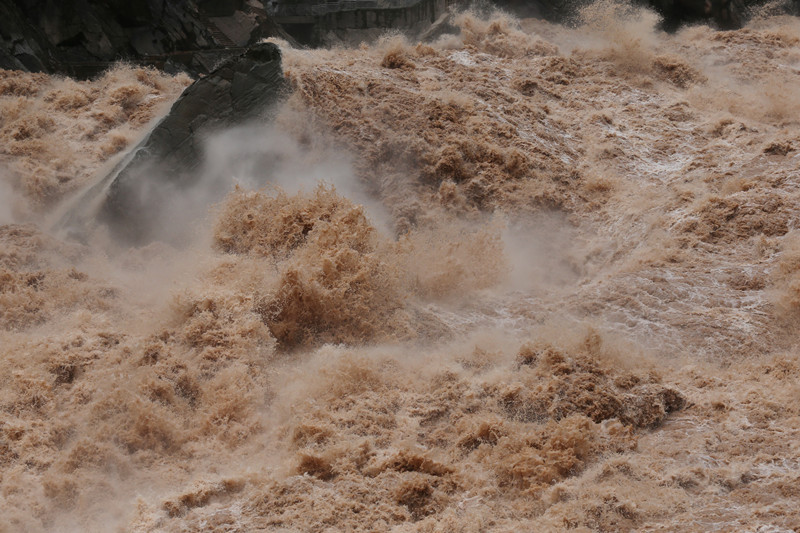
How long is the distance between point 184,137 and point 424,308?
10.6 feet

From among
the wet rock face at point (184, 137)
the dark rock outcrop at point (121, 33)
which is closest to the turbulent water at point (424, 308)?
the wet rock face at point (184, 137)

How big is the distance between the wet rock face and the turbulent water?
0.23 metres

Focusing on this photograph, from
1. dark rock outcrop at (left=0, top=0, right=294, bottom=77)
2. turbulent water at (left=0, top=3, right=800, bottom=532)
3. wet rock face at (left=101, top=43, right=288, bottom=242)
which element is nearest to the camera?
turbulent water at (left=0, top=3, right=800, bottom=532)

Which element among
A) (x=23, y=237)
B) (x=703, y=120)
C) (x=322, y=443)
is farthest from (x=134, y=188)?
(x=703, y=120)

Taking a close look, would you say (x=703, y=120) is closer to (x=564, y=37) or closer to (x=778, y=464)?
(x=564, y=37)

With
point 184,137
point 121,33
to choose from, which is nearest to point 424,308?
point 184,137

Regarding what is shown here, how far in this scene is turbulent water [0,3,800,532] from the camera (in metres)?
4.22

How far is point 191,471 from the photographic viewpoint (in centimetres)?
459

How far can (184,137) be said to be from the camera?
7.84 meters

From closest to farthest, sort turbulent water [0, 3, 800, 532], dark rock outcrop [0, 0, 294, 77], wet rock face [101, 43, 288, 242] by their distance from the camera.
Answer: turbulent water [0, 3, 800, 532]
wet rock face [101, 43, 288, 242]
dark rock outcrop [0, 0, 294, 77]

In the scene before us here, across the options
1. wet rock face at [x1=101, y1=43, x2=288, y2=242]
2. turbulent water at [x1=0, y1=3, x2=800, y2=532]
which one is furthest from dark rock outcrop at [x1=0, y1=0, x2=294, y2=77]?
wet rock face at [x1=101, y1=43, x2=288, y2=242]

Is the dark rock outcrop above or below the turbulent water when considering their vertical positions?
above

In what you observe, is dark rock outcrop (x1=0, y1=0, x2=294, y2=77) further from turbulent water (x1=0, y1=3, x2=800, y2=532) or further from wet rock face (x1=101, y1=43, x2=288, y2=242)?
wet rock face (x1=101, y1=43, x2=288, y2=242)

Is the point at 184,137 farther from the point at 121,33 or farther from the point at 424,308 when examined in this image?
the point at 121,33
